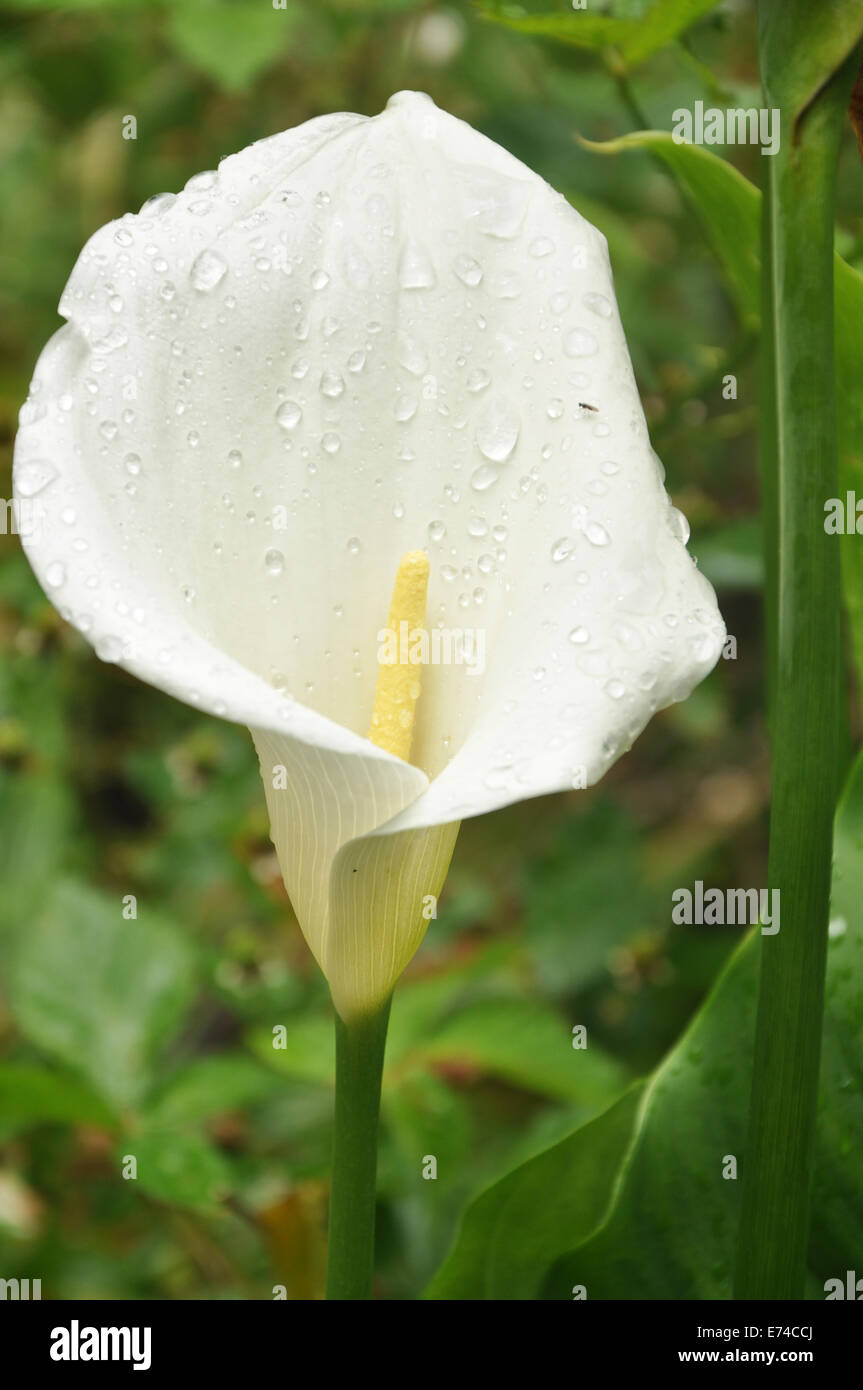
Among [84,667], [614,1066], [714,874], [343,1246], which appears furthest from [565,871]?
[343,1246]

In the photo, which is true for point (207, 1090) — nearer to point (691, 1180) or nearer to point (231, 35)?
point (691, 1180)

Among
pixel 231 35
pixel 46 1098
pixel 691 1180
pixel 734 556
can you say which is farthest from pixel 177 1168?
pixel 231 35

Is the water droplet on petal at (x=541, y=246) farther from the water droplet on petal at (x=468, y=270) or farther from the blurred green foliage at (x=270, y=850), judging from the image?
the blurred green foliage at (x=270, y=850)

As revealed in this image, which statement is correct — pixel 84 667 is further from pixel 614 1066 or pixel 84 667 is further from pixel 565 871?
pixel 614 1066

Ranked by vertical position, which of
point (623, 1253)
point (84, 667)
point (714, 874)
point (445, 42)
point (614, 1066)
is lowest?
point (623, 1253)

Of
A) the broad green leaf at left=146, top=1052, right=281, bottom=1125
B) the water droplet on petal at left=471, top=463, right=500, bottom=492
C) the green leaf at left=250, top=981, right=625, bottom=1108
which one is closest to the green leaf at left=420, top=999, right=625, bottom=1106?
the green leaf at left=250, top=981, right=625, bottom=1108

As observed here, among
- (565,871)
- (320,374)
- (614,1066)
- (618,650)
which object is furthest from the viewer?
(565,871)
